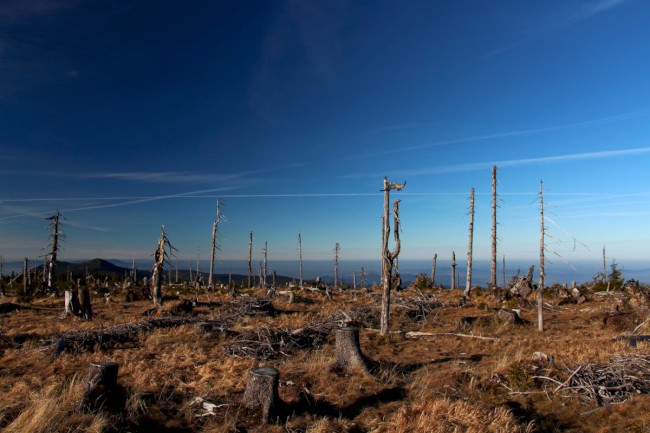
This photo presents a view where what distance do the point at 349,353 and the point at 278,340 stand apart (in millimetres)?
4183

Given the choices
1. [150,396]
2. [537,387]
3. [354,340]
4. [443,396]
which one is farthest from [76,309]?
[537,387]

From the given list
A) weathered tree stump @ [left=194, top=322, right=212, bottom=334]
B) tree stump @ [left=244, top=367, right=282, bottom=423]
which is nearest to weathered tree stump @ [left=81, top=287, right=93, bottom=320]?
weathered tree stump @ [left=194, top=322, right=212, bottom=334]

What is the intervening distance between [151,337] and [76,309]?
8860 mm

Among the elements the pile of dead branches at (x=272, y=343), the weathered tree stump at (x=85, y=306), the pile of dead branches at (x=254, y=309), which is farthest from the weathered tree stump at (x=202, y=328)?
the weathered tree stump at (x=85, y=306)

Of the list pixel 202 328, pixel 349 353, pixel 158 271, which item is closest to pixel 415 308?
pixel 202 328

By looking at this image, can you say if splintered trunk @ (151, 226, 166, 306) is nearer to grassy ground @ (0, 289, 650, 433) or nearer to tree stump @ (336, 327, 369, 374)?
grassy ground @ (0, 289, 650, 433)

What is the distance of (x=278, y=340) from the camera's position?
45.5ft

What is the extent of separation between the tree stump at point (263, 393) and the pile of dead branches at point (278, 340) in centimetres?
458

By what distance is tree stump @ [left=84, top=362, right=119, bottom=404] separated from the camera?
7016 millimetres

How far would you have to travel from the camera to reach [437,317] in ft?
70.1

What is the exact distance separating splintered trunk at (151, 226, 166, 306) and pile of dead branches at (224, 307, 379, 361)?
12.5 meters

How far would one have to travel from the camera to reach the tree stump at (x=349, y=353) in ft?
33.9

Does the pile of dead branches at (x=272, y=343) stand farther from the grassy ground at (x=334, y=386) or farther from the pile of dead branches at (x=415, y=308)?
the pile of dead branches at (x=415, y=308)

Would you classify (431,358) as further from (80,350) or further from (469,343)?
(80,350)
